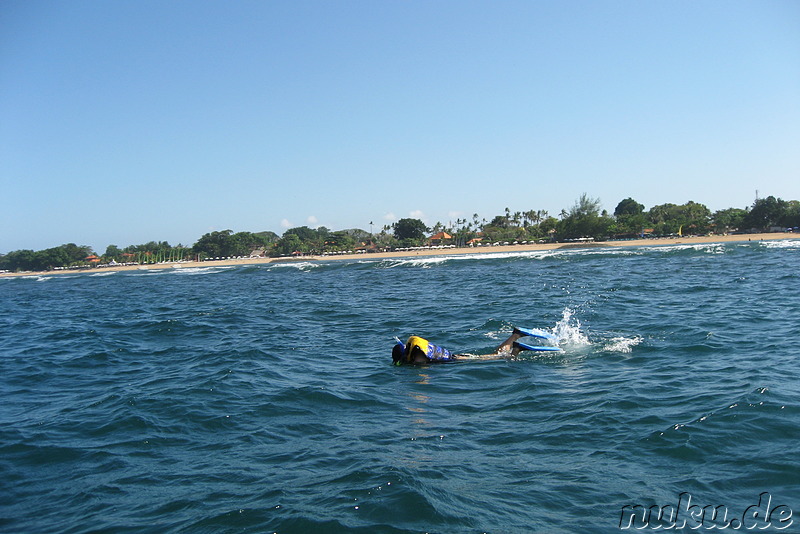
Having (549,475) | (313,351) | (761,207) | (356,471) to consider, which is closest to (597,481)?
(549,475)

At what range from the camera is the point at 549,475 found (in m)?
6.04

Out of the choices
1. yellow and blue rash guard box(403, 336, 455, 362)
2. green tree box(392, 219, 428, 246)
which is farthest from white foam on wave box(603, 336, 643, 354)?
green tree box(392, 219, 428, 246)

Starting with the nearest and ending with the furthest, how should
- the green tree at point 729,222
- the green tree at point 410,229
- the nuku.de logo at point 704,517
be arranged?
the nuku.de logo at point 704,517
the green tree at point 729,222
the green tree at point 410,229

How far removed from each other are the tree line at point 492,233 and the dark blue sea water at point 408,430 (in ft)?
296

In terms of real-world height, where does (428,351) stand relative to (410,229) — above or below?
below

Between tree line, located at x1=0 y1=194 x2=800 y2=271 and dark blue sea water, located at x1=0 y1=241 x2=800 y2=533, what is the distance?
9029 cm

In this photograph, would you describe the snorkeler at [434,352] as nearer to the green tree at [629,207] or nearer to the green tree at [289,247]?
the green tree at [289,247]

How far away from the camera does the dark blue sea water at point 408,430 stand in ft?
18.0

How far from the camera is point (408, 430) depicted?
307 inches

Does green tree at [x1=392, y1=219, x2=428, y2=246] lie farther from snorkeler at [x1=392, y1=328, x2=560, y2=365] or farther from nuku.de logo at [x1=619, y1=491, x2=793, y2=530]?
nuku.de logo at [x1=619, y1=491, x2=793, y2=530]

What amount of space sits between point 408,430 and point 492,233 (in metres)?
115

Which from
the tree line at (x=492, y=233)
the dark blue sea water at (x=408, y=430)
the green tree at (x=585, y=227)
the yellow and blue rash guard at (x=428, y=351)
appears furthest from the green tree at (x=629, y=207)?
the yellow and blue rash guard at (x=428, y=351)

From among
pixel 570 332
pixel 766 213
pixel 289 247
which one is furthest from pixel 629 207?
pixel 570 332

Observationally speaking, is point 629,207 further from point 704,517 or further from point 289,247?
point 704,517
